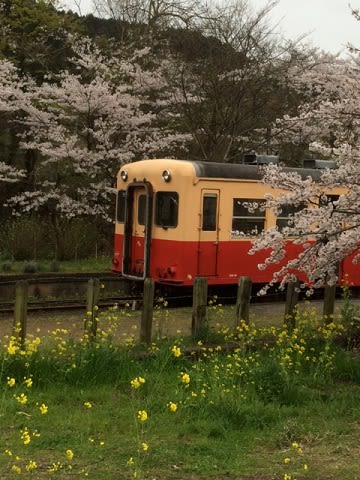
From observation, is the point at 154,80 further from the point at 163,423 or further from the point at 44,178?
the point at 163,423

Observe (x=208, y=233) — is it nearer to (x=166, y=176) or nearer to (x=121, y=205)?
(x=166, y=176)

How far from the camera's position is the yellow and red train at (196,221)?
12.1 metres

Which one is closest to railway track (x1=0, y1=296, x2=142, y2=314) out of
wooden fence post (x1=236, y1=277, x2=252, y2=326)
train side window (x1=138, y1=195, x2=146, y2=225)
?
train side window (x1=138, y1=195, x2=146, y2=225)

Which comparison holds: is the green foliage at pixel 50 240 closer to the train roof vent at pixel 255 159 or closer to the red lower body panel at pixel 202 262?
the red lower body panel at pixel 202 262

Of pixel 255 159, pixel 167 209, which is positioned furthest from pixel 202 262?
pixel 255 159

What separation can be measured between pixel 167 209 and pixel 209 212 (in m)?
0.78

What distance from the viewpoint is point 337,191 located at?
13.7m

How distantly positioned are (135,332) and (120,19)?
19647mm

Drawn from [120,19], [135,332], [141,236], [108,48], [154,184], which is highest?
[120,19]

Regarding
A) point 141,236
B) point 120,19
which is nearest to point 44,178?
point 120,19

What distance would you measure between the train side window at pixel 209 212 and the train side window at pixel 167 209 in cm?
51

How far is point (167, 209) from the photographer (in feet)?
40.4

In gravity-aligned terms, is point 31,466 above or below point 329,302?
below

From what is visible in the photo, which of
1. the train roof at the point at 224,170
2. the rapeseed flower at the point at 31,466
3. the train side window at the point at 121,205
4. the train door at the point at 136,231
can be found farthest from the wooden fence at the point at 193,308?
the train side window at the point at 121,205
